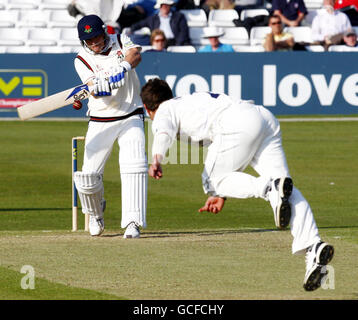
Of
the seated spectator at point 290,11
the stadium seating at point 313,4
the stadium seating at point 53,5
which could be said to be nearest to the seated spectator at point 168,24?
the stadium seating at point 53,5

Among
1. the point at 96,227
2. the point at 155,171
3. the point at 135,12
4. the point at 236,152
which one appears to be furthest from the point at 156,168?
the point at 135,12

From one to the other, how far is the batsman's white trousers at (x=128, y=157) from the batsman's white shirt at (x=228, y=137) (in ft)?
6.67

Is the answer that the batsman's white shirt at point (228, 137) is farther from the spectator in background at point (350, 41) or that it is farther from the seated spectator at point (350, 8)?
the seated spectator at point (350, 8)

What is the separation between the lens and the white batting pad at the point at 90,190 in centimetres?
966

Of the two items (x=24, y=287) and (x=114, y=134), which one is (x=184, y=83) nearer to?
(x=114, y=134)

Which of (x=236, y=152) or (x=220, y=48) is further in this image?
(x=220, y=48)

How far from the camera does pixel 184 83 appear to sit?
20.7 metres

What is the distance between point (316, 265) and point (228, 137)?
47.9 inches

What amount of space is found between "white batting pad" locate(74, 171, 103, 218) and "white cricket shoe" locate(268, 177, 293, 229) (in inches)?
121

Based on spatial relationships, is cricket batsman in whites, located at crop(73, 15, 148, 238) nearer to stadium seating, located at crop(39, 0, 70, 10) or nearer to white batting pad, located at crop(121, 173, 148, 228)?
white batting pad, located at crop(121, 173, 148, 228)

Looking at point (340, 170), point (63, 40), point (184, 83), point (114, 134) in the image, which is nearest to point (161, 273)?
point (114, 134)

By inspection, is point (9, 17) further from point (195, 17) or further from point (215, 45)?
point (215, 45)

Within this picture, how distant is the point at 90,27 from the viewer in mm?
9320

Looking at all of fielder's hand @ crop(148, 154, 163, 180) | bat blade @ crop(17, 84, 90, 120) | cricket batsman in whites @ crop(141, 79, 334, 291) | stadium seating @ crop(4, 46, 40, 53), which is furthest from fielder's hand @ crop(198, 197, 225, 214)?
stadium seating @ crop(4, 46, 40, 53)
